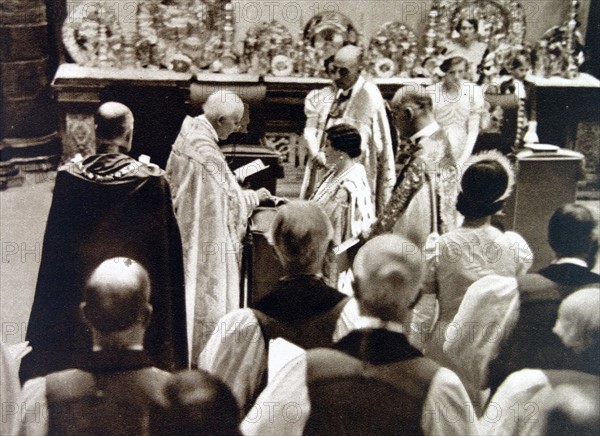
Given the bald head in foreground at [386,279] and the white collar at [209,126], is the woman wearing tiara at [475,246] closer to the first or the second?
the bald head in foreground at [386,279]

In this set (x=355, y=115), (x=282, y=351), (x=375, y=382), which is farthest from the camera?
(x=355, y=115)

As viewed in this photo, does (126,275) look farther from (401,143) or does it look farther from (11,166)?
(401,143)

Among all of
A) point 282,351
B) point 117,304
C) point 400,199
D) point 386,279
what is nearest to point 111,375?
point 117,304

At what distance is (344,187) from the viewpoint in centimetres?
429

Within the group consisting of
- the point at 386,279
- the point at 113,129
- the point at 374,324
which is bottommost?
the point at 374,324

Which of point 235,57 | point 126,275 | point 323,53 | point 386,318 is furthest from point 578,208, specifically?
point 126,275

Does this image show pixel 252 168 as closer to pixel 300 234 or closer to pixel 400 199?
pixel 300 234

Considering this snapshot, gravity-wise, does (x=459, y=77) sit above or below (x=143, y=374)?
above

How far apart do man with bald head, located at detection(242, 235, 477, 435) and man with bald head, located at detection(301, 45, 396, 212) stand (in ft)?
1.73

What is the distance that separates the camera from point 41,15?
13.9 ft

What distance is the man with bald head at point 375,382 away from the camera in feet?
13.4

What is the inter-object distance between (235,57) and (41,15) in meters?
1.04

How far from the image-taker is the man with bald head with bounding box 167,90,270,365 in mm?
4219

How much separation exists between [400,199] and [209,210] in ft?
3.37
